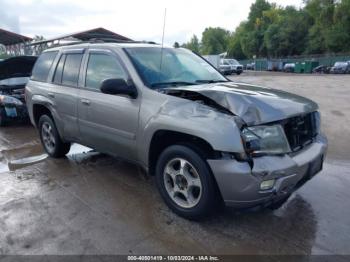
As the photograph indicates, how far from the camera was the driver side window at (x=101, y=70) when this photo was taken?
4027mm

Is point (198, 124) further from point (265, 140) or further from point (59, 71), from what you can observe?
point (59, 71)

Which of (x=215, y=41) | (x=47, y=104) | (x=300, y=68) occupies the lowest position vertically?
(x=47, y=104)

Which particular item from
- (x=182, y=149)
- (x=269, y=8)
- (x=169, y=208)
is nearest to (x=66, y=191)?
(x=169, y=208)

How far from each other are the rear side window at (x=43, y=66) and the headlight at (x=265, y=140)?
3860mm

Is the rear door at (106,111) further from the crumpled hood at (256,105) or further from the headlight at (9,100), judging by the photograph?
the headlight at (9,100)

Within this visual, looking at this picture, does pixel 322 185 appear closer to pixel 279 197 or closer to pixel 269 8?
pixel 279 197

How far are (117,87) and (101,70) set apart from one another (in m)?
0.87

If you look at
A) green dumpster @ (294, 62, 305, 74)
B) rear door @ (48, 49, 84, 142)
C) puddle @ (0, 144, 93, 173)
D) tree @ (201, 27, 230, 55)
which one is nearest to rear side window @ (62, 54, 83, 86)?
rear door @ (48, 49, 84, 142)

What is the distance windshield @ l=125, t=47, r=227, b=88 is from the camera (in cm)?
385

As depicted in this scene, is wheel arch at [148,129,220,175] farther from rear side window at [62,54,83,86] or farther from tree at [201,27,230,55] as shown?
tree at [201,27,230,55]

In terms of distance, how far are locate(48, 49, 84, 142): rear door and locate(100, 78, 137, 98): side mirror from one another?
1.20 meters

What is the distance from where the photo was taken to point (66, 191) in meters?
4.21

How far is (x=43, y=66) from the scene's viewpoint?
18.4ft

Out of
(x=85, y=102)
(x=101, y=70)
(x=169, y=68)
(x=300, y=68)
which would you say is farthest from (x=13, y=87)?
(x=300, y=68)
